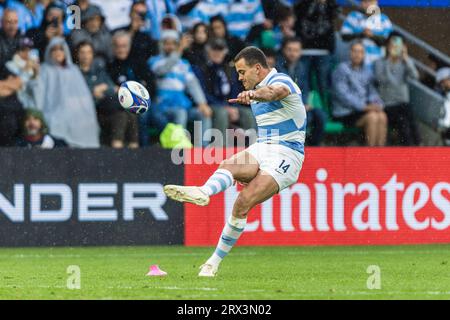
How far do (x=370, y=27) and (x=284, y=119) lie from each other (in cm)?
714

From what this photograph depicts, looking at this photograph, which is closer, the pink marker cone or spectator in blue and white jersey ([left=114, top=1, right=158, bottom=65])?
the pink marker cone

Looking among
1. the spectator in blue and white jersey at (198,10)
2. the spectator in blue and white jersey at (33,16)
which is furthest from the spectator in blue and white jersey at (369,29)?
the spectator in blue and white jersey at (33,16)

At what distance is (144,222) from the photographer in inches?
624

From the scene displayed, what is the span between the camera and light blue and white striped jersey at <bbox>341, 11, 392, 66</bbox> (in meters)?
17.9

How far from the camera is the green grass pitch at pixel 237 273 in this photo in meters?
9.48

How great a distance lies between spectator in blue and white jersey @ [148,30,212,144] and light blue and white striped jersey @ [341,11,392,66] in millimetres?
2864

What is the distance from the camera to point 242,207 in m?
11.1

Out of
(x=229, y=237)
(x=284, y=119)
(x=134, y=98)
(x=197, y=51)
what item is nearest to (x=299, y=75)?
(x=197, y=51)

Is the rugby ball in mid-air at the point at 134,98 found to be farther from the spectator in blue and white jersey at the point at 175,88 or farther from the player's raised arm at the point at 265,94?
the spectator in blue and white jersey at the point at 175,88

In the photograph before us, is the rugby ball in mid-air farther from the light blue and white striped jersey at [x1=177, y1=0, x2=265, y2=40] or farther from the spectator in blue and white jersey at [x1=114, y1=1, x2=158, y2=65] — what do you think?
the light blue and white striped jersey at [x1=177, y1=0, x2=265, y2=40]

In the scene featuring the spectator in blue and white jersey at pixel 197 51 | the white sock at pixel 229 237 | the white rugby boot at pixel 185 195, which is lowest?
the white sock at pixel 229 237

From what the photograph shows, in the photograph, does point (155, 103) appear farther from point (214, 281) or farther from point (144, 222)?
point (214, 281)

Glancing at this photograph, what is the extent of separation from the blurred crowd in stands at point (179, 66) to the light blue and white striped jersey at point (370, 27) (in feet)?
0.05

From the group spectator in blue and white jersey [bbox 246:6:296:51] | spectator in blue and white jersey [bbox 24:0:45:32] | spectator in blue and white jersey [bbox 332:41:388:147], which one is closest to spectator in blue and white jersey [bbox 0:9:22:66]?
spectator in blue and white jersey [bbox 24:0:45:32]
